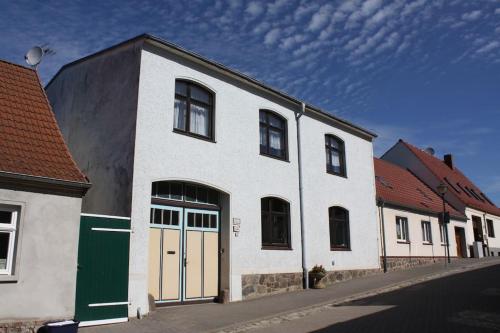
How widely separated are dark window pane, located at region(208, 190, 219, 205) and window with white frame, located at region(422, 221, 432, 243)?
1510 cm

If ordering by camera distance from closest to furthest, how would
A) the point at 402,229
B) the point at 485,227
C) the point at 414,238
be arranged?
1. the point at 402,229
2. the point at 414,238
3. the point at 485,227

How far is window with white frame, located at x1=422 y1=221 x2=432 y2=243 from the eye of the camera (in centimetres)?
2548

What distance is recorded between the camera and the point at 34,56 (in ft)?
45.7

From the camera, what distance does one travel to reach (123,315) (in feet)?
34.9

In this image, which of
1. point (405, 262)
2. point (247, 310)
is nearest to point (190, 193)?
point (247, 310)

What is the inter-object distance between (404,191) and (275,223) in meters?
12.4

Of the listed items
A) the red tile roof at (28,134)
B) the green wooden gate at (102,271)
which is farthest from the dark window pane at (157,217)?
the red tile roof at (28,134)

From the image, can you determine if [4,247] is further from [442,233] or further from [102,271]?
[442,233]

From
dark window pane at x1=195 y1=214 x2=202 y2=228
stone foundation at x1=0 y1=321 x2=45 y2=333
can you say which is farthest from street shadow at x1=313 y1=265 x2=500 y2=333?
stone foundation at x1=0 y1=321 x2=45 y2=333

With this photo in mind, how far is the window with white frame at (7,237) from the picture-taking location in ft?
30.1

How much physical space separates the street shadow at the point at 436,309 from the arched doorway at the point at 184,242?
397 cm

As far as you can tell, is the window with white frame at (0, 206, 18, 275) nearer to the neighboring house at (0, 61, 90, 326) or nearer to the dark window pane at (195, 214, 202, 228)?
the neighboring house at (0, 61, 90, 326)

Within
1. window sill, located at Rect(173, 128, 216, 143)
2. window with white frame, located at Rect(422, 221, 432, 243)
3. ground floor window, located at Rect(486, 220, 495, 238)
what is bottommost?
window with white frame, located at Rect(422, 221, 432, 243)

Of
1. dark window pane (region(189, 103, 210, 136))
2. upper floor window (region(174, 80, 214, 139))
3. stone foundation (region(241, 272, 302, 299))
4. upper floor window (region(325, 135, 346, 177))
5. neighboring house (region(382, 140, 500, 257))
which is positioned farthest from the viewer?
neighboring house (region(382, 140, 500, 257))
